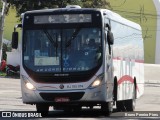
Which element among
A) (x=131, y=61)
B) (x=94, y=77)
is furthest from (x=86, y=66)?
(x=131, y=61)

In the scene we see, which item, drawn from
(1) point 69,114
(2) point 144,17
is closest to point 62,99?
(1) point 69,114

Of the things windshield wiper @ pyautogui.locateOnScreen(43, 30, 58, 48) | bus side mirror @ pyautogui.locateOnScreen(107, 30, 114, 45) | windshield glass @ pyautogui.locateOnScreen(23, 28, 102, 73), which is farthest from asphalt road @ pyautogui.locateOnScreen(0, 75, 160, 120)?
bus side mirror @ pyautogui.locateOnScreen(107, 30, 114, 45)

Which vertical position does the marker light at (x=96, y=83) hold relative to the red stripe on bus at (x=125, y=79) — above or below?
above

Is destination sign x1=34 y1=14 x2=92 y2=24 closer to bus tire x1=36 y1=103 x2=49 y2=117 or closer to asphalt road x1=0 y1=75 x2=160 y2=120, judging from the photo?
bus tire x1=36 y1=103 x2=49 y2=117

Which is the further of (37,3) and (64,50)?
(37,3)

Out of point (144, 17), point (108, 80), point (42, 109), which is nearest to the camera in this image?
point (108, 80)

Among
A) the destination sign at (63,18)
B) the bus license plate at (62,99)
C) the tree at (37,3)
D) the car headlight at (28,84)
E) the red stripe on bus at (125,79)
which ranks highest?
the tree at (37,3)

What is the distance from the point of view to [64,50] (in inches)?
641

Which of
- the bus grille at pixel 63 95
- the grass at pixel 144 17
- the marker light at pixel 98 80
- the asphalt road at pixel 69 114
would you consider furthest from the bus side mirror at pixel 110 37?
the grass at pixel 144 17

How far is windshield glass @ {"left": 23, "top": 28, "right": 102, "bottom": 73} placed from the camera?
16.2 metres

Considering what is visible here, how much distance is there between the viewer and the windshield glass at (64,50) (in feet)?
53.1

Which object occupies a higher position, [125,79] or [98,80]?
[98,80]

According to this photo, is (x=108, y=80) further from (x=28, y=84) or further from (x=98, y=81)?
(x=28, y=84)

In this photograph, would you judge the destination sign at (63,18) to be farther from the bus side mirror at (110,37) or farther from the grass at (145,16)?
the grass at (145,16)
